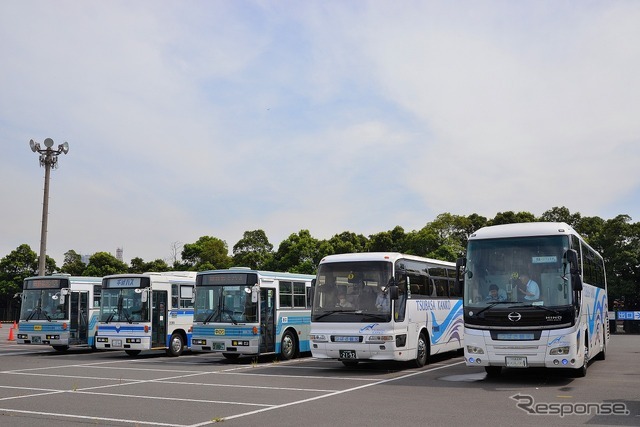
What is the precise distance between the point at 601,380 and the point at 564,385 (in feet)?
5.03

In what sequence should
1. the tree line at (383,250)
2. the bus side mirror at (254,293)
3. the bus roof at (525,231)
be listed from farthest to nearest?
1. the tree line at (383,250)
2. the bus side mirror at (254,293)
3. the bus roof at (525,231)

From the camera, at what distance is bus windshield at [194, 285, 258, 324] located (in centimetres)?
2027

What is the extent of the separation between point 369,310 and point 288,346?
5857 mm

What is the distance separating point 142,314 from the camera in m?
22.5

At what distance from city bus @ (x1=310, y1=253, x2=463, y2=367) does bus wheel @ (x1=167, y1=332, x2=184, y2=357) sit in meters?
8.41

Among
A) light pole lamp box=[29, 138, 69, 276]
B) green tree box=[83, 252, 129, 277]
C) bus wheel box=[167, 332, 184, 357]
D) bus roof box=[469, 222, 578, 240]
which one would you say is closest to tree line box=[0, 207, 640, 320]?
green tree box=[83, 252, 129, 277]

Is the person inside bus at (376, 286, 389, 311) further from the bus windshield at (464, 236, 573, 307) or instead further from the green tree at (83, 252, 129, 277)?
the green tree at (83, 252, 129, 277)

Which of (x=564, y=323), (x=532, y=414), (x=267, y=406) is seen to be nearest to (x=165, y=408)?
(x=267, y=406)

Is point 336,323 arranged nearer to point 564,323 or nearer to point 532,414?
A: point 564,323

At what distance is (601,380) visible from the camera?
14617 mm

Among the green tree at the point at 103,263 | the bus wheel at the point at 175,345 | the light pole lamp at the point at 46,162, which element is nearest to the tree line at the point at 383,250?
the green tree at the point at 103,263

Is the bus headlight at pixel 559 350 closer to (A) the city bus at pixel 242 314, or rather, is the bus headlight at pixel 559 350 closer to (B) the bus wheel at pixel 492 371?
(B) the bus wheel at pixel 492 371

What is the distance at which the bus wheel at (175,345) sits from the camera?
2360 cm

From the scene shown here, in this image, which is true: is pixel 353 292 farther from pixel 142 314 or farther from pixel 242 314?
pixel 142 314
